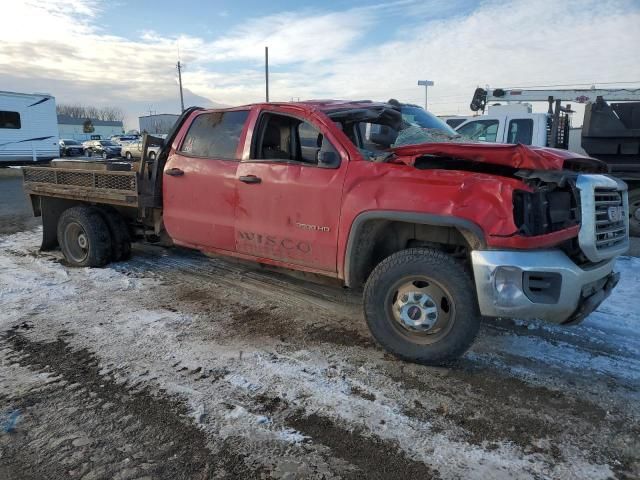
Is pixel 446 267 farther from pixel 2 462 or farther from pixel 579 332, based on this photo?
pixel 2 462

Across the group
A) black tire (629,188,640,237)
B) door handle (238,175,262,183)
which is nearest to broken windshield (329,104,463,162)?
door handle (238,175,262,183)

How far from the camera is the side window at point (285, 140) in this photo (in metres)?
4.52

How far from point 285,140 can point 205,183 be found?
3.01ft

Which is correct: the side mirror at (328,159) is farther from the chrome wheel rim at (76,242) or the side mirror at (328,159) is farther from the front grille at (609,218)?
the chrome wheel rim at (76,242)

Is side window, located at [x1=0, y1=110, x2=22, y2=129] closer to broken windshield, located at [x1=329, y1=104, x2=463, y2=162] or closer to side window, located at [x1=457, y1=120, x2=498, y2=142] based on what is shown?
side window, located at [x1=457, y1=120, x2=498, y2=142]

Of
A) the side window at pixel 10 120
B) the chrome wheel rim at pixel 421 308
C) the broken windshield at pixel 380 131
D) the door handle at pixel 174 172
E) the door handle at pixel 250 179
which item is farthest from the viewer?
the side window at pixel 10 120

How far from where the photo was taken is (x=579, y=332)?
13.9ft

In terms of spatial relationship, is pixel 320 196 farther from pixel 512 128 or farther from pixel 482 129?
pixel 512 128

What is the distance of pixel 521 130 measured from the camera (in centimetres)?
931

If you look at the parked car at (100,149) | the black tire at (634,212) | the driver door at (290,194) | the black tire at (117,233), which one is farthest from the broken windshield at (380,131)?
the parked car at (100,149)

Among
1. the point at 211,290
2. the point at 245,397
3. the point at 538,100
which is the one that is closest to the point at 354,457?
the point at 245,397

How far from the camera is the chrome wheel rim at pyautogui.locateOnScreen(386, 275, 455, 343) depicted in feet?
11.6

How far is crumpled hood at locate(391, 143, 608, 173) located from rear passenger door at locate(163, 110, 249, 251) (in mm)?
Answer: 1742

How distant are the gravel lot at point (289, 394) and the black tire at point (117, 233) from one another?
1262 millimetres
